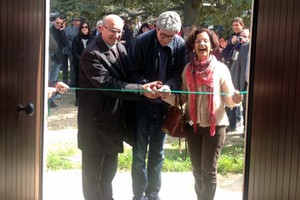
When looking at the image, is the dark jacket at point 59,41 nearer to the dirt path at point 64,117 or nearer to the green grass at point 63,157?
the dirt path at point 64,117

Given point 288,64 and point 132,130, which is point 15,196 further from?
point 288,64

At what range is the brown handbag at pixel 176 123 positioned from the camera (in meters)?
3.96

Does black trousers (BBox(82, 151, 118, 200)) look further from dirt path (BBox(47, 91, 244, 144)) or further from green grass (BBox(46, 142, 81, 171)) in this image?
dirt path (BBox(47, 91, 244, 144))

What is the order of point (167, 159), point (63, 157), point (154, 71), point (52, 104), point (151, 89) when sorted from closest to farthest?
point (151, 89) → point (154, 71) → point (167, 159) → point (63, 157) → point (52, 104)

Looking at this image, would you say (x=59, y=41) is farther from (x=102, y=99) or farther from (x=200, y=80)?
(x=200, y=80)

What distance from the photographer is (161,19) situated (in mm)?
3936

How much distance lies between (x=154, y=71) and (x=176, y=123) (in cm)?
44

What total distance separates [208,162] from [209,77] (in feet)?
2.08

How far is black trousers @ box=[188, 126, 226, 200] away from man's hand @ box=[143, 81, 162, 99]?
397 mm

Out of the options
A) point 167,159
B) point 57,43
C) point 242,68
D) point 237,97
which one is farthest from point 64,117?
point 237,97

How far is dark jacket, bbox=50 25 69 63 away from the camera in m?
7.93

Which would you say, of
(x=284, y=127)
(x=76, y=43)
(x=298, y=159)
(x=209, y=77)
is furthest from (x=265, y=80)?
(x=76, y=43)

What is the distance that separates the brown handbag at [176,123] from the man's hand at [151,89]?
18 cm

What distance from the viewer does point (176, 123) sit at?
3959 mm
